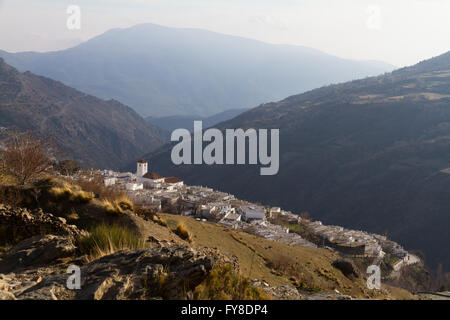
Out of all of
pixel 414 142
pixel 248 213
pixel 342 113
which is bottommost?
pixel 248 213

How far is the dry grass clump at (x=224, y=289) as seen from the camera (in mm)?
3295

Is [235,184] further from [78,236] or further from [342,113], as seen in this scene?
[78,236]

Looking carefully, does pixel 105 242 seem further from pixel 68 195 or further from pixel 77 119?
pixel 77 119

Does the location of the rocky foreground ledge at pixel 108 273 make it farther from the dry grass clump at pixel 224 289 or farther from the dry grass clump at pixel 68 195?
the dry grass clump at pixel 68 195

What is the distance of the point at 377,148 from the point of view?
80688 mm

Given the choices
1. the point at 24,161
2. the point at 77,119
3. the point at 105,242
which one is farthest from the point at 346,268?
the point at 77,119

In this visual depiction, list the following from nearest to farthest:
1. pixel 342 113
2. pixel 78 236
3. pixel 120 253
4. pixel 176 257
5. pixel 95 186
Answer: pixel 176 257 < pixel 120 253 < pixel 78 236 < pixel 95 186 < pixel 342 113

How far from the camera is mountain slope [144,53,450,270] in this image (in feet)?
175

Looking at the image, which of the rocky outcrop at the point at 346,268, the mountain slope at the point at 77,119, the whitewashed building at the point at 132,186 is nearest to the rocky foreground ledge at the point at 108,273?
the rocky outcrop at the point at 346,268

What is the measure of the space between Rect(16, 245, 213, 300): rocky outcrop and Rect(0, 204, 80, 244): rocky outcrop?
7.53ft

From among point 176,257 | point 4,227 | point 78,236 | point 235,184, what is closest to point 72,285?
point 176,257

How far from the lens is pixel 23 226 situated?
19.1 ft

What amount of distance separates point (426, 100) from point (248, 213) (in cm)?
7965

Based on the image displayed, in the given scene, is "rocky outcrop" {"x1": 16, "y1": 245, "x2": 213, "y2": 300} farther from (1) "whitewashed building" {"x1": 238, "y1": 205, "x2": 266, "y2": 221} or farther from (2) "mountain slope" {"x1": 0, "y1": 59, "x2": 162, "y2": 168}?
(2) "mountain slope" {"x1": 0, "y1": 59, "x2": 162, "y2": 168}
